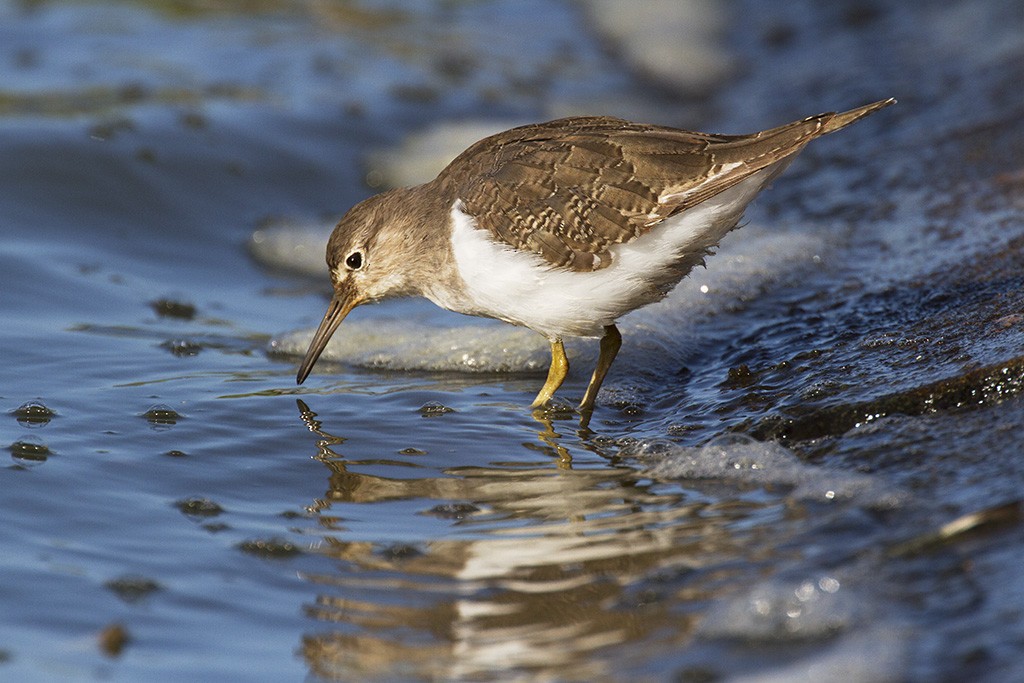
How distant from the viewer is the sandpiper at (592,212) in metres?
5.18

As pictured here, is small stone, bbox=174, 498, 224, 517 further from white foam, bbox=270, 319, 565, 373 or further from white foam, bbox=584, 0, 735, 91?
white foam, bbox=584, 0, 735, 91

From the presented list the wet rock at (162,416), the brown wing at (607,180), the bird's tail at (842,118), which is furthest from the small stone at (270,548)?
the bird's tail at (842,118)

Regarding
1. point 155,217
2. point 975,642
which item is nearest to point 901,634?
point 975,642

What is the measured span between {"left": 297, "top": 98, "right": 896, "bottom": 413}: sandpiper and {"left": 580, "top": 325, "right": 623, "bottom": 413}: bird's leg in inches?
11.8

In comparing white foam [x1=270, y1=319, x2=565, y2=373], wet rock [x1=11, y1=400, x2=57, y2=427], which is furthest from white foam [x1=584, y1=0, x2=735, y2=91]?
wet rock [x1=11, y1=400, x2=57, y2=427]

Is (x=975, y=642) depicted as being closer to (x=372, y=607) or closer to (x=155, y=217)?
(x=372, y=607)

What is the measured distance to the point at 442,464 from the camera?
5125 millimetres

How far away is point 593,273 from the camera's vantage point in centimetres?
526

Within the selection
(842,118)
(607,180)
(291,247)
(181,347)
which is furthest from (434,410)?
(291,247)

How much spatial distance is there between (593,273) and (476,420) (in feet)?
3.03

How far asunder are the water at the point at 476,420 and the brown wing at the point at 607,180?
90 cm

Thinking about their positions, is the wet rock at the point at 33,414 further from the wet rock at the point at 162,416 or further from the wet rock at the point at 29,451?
the wet rock at the point at 162,416

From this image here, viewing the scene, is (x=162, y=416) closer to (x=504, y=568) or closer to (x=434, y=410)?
(x=434, y=410)

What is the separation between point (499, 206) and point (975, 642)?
2.85 m
